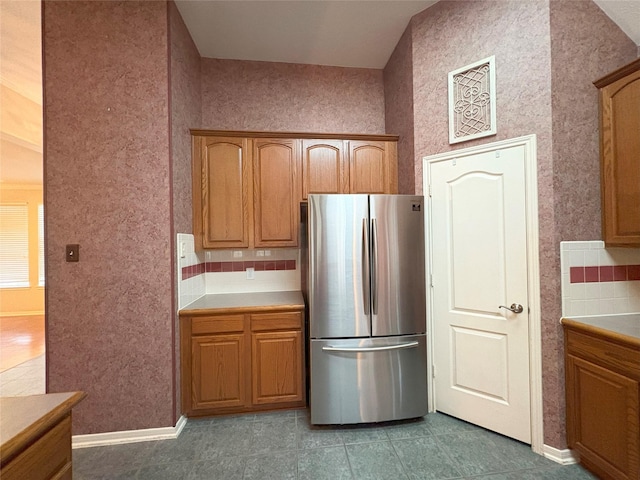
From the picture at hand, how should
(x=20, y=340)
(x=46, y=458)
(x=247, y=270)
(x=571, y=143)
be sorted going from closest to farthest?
(x=46, y=458) < (x=571, y=143) < (x=247, y=270) < (x=20, y=340)

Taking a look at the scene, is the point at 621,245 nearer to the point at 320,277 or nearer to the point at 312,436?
the point at 320,277

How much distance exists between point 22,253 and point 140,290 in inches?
252

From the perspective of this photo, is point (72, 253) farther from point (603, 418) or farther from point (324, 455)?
point (603, 418)

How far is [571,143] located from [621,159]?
→ 0.94ft

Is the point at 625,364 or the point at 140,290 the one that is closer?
the point at 625,364

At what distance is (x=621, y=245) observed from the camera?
1.90m

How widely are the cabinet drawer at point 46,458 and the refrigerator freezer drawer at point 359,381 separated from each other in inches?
59.2

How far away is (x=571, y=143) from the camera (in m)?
1.95

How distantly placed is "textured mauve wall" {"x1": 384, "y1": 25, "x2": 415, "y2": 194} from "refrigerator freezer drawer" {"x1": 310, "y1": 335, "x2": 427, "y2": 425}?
1.34m

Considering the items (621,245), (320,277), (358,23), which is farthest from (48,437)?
(358,23)

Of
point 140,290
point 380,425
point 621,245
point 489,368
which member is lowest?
point 380,425

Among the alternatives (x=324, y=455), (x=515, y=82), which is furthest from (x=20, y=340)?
(x=515, y=82)

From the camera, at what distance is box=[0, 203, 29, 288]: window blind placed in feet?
20.3

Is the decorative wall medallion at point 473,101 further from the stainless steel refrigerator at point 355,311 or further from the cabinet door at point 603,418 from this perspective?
the cabinet door at point 603,418
